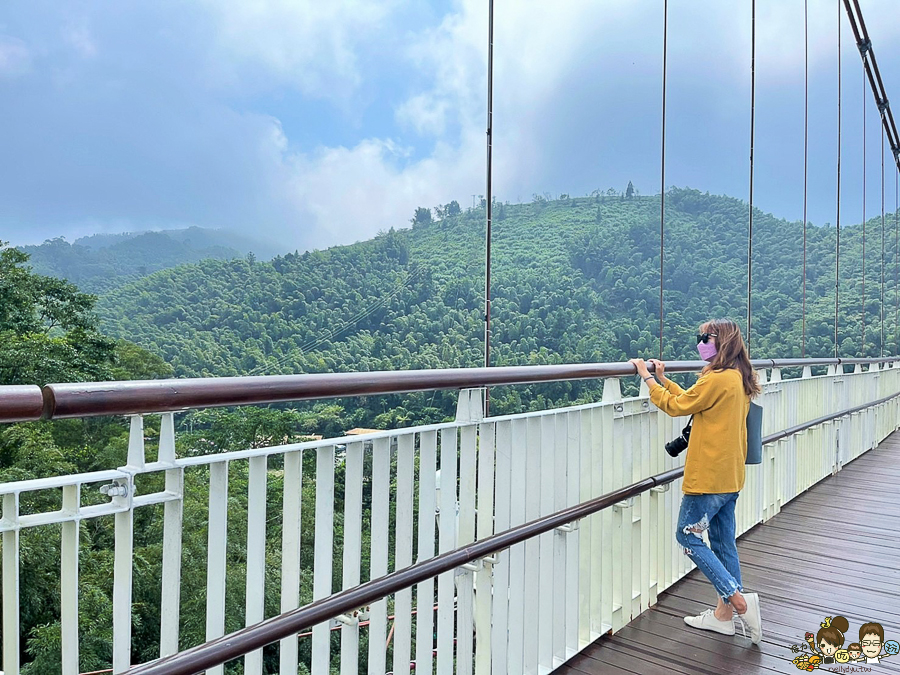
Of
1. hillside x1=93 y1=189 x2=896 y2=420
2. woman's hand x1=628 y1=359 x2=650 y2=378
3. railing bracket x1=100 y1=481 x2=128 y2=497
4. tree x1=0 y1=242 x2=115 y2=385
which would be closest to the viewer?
railing bracket x1=100 y1=481 x2=128 y2=497

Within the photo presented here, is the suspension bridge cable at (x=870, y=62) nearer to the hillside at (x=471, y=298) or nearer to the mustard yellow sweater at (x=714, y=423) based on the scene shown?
the hillside at (x=471, y=298)

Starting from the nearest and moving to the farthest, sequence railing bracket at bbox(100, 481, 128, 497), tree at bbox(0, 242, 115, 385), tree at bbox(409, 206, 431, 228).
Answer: railing bracket at bbox(100, 481, 128, 497) → tree at bbox(409, 206, 431, 228) → tree at bbox(0, 242, 115, 385)

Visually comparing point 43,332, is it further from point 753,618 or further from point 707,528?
point 753,618

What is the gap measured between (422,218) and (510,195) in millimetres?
2586

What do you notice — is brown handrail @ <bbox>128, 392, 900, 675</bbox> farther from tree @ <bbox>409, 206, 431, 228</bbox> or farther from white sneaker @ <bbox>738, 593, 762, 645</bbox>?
tree @ <bbox>409, 206, 431, 228</bbox>

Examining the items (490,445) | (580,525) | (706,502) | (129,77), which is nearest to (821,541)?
(706,502)

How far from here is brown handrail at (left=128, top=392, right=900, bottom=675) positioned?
39.3 inches

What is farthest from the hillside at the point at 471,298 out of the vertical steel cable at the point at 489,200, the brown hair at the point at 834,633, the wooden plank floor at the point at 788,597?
the brown hair at the point at 834,633

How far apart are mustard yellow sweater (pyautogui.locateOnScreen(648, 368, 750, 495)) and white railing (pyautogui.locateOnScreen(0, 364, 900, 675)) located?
202 mm

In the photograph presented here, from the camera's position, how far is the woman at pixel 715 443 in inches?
84.9

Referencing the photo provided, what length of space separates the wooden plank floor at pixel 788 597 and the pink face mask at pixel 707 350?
92cm

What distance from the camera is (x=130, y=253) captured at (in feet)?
28.3

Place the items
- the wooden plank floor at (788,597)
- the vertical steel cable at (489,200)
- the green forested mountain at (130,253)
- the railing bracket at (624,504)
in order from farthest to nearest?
the green forested mountain at (130,253)
the vertical steel cable at (489,200)
the railing bracket at (624,504)
the wooden plank floor at (788,597)

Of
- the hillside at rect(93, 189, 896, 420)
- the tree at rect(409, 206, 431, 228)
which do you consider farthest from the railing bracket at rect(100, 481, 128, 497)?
the tree at rect(409, 206, 431, 228)
